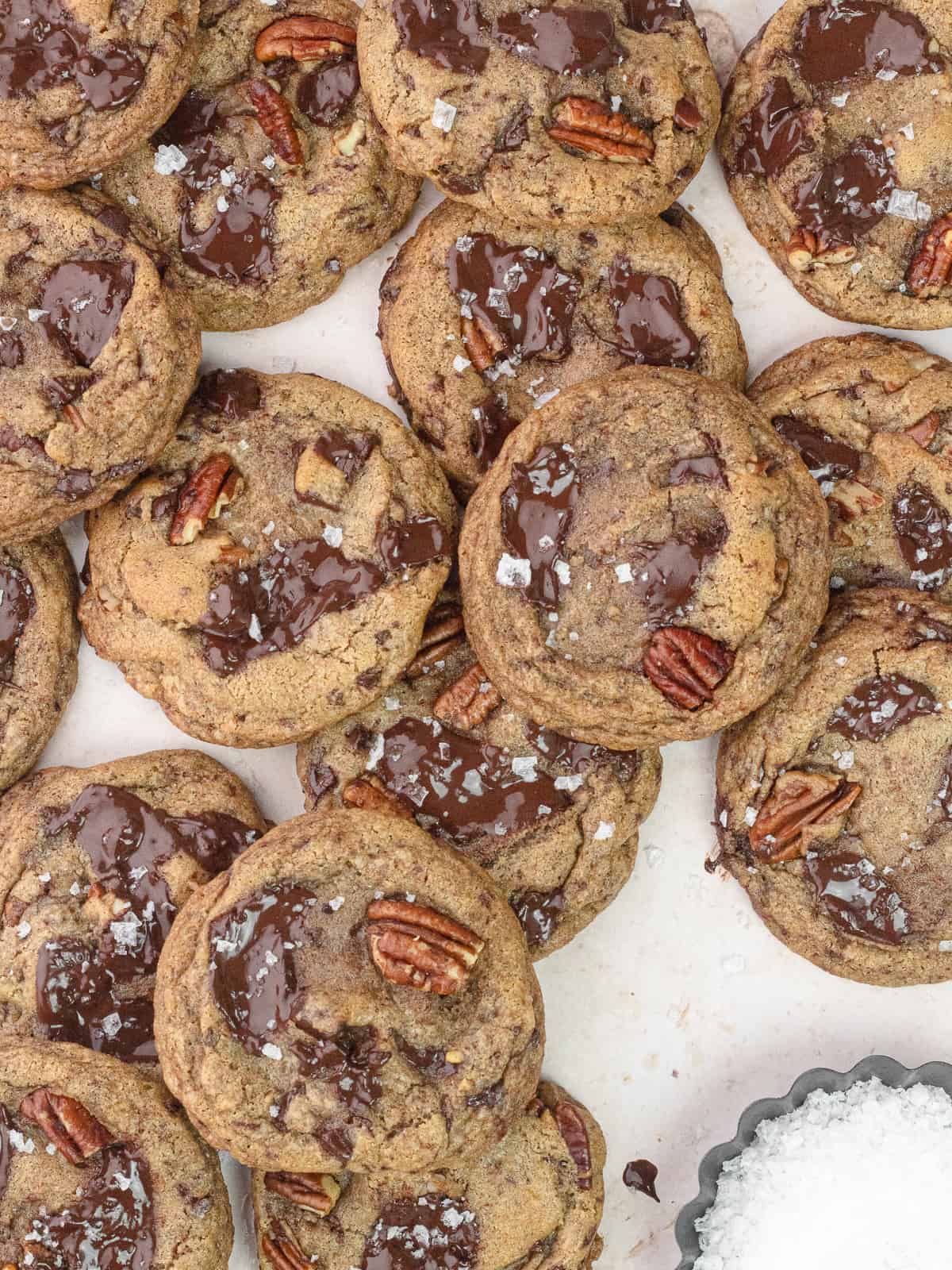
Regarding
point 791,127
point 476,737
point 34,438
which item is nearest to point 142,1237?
point 476,737

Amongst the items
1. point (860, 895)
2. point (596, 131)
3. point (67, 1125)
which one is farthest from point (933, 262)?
point (67, 1125)

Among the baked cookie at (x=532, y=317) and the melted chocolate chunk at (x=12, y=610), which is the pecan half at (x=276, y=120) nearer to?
the baked cookie at (x=532, y=317)

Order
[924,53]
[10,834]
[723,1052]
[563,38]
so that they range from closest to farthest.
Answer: [563,38] → [924,53] → [10,834] → [723,1052]

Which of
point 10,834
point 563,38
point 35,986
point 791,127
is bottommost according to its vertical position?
point 35,986

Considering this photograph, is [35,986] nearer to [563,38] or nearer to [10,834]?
[10,834]

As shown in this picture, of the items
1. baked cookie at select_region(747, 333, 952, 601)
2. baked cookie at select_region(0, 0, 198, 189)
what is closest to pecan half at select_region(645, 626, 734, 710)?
baked cookie at select_region(747, 333, 952, 601)

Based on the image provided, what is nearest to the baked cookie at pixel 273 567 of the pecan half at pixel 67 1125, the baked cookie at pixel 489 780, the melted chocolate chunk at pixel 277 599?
the melted chocolate chunk at pixel 277 599

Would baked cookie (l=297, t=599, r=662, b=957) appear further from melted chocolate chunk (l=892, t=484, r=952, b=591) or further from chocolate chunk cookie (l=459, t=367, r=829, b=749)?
melted chocolate chunk (l=892, t=484, r=952, b=591)
